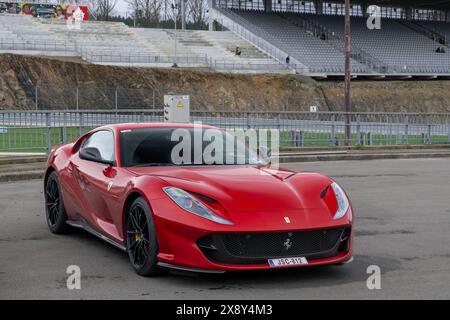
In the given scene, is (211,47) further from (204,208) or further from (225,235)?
(225,235)

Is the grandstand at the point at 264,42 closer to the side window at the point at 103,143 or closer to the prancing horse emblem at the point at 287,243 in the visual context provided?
the side window at the point at 103,143

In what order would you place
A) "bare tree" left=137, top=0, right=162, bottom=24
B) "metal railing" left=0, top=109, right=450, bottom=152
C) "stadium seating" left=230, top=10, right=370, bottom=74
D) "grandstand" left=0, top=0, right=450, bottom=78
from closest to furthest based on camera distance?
1. "metal railing" left=0, top=109, right=450, bottom=152
2. "grandstand" left=0, top=0, right=450, bottom=78
3. "stadium seating" left=230, top=10, right=370, bottom=74
4. "bare tree" left=137, top=0, right=162, bottom=24

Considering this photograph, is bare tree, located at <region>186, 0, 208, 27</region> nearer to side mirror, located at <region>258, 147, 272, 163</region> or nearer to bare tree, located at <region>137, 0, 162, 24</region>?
bare tree, located at <region>137, 0, 162, 24</region>

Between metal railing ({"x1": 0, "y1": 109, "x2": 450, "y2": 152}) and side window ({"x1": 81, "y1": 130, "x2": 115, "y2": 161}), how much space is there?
1124 centimetres

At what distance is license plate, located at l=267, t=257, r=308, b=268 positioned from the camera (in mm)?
5844

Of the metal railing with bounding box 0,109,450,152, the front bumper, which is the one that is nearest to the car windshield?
the front bumper

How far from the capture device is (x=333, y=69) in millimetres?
60188

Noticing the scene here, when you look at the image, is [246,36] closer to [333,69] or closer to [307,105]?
[333,69]

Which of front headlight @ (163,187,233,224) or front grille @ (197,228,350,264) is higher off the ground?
front headlight @ (163,187,233,224)

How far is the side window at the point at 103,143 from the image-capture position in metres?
7.51

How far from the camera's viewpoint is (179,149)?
7.35 m

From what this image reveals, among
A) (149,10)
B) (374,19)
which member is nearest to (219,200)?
(374,19)

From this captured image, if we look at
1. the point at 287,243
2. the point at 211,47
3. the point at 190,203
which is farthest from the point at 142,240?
the point at 211,47

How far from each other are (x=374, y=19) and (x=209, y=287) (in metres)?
67.7
